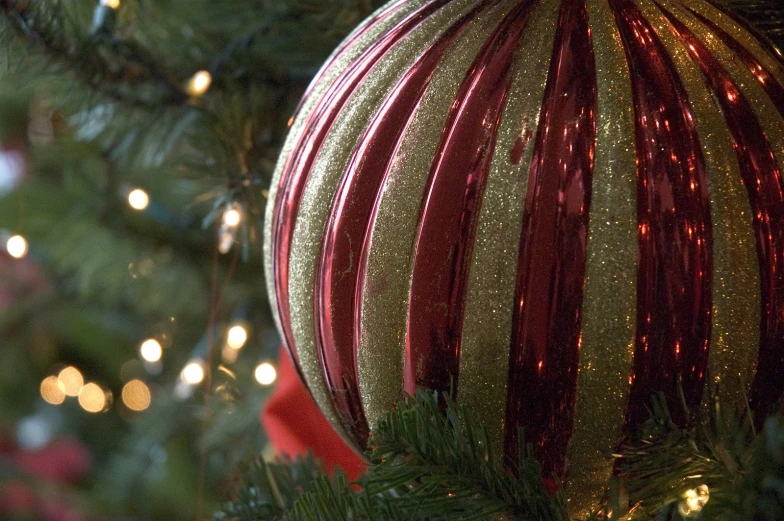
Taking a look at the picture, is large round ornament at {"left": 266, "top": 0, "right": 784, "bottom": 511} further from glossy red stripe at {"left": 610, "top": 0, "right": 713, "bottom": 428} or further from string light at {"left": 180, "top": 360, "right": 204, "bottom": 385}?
string light at {"left": 180, "top": 360, "right": 204, "bottom": 385}

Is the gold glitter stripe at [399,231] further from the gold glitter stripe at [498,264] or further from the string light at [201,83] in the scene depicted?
the string light at [201,83]

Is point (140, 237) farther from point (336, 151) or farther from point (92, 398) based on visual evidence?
point (92, 398)

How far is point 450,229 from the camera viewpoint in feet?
0.90

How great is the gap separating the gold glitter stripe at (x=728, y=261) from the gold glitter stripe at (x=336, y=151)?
10cm

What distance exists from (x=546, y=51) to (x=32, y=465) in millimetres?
1324

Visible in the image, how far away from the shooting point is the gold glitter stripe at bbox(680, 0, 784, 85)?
0.30 m

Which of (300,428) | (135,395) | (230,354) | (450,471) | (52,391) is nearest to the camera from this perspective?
(450,471)

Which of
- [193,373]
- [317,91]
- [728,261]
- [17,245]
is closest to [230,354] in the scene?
[193,373]

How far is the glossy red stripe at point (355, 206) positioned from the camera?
30cm

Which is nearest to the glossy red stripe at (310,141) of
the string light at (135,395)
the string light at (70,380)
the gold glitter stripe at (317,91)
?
the gold glitter stripe at (317,91)

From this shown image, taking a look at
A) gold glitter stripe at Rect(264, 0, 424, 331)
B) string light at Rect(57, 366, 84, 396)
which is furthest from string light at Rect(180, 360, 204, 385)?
string light at Rect(57, 366, 84, 396)

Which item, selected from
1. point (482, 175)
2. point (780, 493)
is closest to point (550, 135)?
point (482, 175)

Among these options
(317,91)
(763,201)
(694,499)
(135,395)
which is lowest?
(135,395)

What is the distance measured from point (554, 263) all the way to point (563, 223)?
0.05 ft
